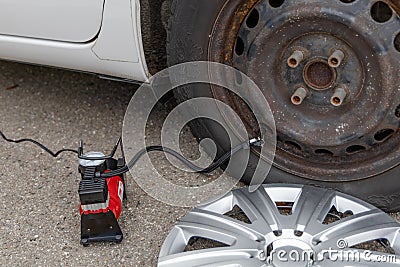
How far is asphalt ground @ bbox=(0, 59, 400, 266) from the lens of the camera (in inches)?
71.2

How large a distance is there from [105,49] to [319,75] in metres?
0.65

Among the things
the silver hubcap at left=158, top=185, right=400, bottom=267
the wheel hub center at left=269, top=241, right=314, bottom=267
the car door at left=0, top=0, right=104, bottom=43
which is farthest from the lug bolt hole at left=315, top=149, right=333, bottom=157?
the car door at left=0, top=0, right=104, bottom=43

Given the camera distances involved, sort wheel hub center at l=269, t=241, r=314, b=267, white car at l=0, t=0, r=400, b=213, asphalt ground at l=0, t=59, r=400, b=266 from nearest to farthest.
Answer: wheel hub center at l=269, t=241, r=314, b=267 < white car at l=0, t=0, r=400, b=213 < asphalt ground at l=0, t=59, r=400, b=266

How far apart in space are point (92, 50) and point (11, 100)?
78 cm

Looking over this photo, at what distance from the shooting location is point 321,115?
5.96ft

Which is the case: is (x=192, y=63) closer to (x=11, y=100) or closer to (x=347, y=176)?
(x=347, y=176)

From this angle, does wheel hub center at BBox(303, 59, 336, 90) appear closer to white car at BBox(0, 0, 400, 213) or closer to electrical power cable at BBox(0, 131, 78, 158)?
white car at BBox(0, 0, 400, 213)

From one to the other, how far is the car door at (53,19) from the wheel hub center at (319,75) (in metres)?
0.62

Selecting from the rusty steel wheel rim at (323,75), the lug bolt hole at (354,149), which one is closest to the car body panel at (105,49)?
the rusty steel wheel rim at (323,75)

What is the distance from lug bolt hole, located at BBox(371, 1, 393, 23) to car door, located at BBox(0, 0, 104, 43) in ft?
2.47

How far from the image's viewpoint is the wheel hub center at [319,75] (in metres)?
1.74

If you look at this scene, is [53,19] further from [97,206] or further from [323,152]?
[323,152]

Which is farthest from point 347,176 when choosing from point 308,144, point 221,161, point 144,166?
point 144,166

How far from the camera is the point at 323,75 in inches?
69.2
